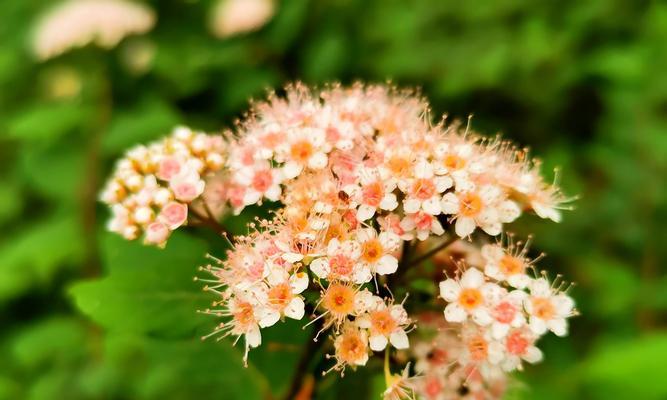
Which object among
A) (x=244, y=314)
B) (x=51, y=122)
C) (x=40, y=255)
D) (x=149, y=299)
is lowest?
(x=40, y=255)

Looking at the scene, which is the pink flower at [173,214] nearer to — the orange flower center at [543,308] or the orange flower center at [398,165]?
the orange flower center at [398,165]

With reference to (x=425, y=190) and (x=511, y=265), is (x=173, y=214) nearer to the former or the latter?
(x=425, y=190)

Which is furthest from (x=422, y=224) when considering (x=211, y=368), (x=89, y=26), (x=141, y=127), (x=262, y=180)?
(x=89, y=26)

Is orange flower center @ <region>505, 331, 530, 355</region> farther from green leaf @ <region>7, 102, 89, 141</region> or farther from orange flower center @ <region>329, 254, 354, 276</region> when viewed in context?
green leaf @ <region>7, 102, 89, 141</region>

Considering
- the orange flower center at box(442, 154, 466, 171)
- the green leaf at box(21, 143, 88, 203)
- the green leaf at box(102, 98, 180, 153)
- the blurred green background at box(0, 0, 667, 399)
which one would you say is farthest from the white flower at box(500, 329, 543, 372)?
the green leaf at box(21, 143, 88, 203)

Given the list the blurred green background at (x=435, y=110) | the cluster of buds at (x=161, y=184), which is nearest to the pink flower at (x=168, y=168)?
the cluster of buds at (x=161, y=184)

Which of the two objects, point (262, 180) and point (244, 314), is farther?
point (262, 180)

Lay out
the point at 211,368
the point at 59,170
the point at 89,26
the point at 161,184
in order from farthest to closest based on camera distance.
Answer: the point at 89,26
the point at 59,170
the point at 211,368
the point at 161,184
